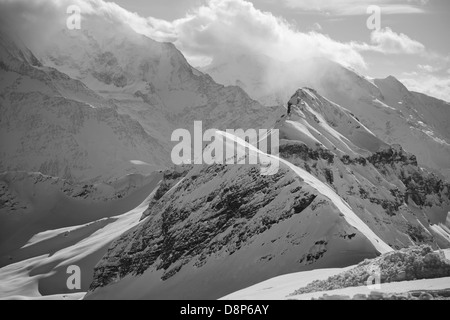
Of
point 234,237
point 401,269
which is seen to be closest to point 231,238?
point 234,237

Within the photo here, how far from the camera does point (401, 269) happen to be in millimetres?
64125

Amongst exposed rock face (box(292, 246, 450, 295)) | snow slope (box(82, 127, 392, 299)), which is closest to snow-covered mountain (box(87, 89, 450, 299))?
snow slope (box(82, 127, 392, 299))

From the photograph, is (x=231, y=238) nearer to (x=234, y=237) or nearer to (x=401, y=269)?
(x=234, y=237)

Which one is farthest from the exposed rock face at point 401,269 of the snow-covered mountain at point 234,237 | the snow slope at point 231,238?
the snow slope at point 231,238

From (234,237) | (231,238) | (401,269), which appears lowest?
(401,269)

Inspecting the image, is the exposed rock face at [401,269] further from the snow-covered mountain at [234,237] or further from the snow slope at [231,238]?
the snow slope at [231,238]

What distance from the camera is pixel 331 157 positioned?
195500 mm

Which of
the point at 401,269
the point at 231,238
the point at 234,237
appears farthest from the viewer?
the point at 231,238

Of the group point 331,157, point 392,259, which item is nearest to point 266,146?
point 331,157

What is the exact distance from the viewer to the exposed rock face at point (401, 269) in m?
63.0

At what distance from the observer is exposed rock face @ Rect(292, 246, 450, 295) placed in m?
63.0

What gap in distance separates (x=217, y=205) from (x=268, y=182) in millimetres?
13068
